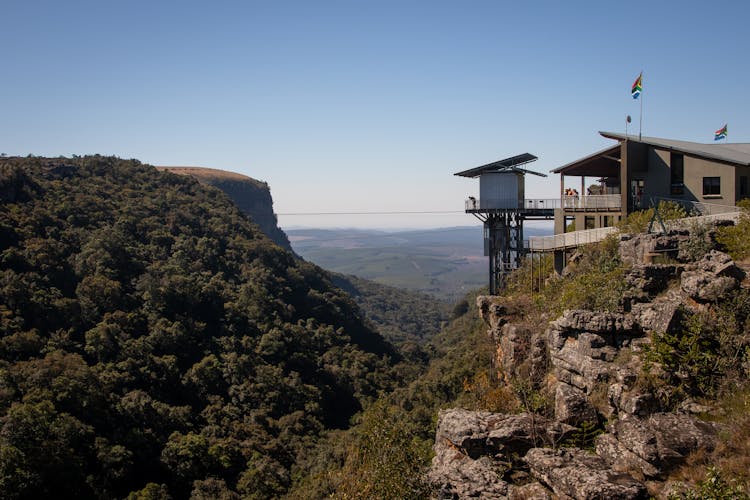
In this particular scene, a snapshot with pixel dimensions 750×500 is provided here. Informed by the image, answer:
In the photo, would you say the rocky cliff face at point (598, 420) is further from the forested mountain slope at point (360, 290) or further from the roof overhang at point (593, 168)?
the forested mountain slope at point (360, 290)

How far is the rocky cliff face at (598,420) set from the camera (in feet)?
33.6

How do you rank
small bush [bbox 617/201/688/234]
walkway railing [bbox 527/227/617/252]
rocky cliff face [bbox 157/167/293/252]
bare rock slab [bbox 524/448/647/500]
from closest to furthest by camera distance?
bare rock slab [bbox 524/448/647/500] → small bush [bbox 617/201/688/234] → walkway railing [bbox 527/227/617/252] → rocky cliff face [bbox 157/167/293/252]

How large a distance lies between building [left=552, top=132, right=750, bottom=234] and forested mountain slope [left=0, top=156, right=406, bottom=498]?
2597 cm

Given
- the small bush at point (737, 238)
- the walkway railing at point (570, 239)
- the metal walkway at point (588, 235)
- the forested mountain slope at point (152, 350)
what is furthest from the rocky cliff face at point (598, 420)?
the forested mountain slope at point (152, 350)

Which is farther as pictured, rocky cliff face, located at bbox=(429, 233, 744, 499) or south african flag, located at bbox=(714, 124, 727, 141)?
south african flag, located at bbox=(714, 124, 727, 141)

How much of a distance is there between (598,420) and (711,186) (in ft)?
50.6

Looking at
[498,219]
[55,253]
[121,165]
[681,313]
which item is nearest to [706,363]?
[681,313]

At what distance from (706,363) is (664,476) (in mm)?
3385

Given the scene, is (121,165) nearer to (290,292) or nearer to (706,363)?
(290,292)

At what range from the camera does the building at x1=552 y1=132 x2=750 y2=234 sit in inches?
884

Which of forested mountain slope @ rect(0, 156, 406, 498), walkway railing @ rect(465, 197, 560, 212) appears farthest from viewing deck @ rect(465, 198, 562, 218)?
forested mountain slope @ rect(0, 156, 406, 498)

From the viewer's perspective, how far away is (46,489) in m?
30.1

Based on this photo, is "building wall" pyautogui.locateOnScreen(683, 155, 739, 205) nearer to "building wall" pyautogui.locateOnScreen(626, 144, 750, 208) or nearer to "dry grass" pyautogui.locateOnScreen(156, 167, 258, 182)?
"building wall" pyautogui.locateOnScreen(626, 144, 750, 208)

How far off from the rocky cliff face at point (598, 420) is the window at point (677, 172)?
8.13 meters
